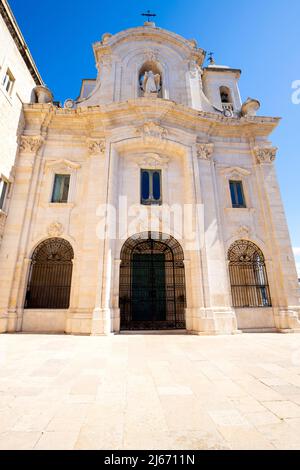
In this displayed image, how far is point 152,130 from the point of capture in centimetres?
1298

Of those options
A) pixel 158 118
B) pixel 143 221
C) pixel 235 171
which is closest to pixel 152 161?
pixel 158 118

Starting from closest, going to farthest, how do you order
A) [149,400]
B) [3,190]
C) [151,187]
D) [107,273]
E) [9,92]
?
[149,400]
[107,273]
[3,190]
[9,92]
[151,187]

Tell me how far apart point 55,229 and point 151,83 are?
1156cm

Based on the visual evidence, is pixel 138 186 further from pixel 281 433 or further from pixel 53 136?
pixel 281 433

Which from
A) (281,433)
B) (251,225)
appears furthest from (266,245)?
(281,433)

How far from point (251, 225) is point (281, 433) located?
1141cm

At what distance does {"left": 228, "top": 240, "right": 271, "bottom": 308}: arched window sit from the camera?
12.0 meters

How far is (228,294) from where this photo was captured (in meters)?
11.1

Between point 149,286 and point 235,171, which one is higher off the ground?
point 235,171

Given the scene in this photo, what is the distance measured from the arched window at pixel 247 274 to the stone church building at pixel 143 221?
7cm

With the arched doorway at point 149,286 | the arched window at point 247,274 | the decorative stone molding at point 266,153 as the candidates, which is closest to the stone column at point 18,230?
the arched doorway at point 149,286

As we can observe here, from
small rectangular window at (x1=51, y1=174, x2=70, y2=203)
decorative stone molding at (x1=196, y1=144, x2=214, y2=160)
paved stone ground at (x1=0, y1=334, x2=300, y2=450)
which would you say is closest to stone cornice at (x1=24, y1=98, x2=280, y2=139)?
decorative stone molding at (x1=196, y1=144, x2=214, y2=160)

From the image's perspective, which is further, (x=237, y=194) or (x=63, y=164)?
(x=237, y=194)

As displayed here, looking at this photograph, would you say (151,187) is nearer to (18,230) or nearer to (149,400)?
(18,230)
